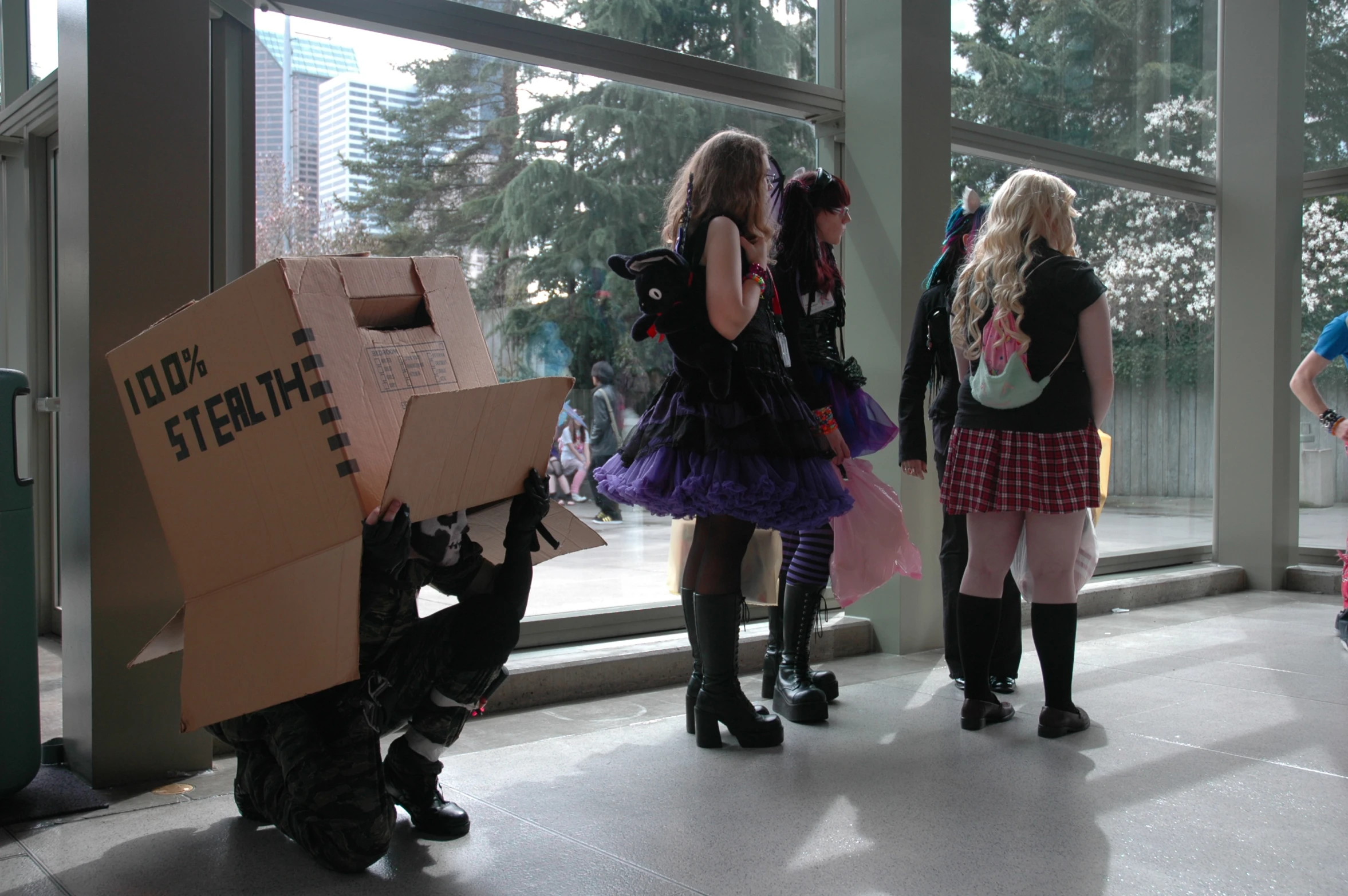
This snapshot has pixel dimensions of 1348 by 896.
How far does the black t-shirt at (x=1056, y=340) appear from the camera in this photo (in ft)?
9.89

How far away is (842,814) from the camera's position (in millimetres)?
2445

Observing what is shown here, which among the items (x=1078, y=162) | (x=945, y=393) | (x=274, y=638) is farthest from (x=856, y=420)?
(x=1078, y=162)

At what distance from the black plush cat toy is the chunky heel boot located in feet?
2.20

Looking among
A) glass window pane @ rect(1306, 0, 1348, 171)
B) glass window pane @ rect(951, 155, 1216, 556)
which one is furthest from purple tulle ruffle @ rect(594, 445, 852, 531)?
glass window pane @ rect(1306, 0, 1348, 171)

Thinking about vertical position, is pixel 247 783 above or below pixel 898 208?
below

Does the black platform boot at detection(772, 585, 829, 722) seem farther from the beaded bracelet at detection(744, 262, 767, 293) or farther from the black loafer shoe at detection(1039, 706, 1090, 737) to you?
the beaded bracelet at detection(744, 262, 767, 293)

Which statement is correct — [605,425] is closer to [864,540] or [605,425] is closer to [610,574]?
[610,574]

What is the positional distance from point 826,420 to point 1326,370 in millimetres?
5055

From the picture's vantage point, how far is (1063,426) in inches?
120

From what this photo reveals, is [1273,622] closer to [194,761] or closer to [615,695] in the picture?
[615,695]

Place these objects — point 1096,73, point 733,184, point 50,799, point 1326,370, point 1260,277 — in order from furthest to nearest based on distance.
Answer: point 1326,370
point 1260,277
point 1096,73
point 733,184
point 50,799

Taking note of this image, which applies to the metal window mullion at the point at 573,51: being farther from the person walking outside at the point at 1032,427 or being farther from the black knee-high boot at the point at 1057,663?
the black knee-high boot at the point at 1057,663

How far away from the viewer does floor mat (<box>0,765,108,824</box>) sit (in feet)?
7.88

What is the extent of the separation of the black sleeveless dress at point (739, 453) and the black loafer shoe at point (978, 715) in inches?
31.5
